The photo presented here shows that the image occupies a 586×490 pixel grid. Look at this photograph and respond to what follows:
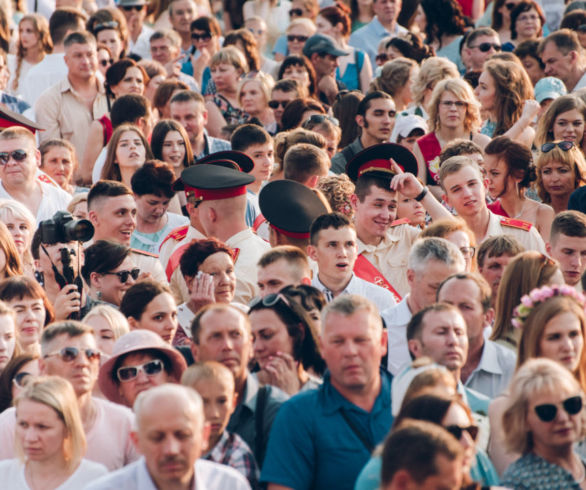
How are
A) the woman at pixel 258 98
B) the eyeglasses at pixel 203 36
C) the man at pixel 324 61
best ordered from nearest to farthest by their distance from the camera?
the woman at pixel 258 98 < the man at pixel 324 61 < the eyeglasses at pixel 203 36

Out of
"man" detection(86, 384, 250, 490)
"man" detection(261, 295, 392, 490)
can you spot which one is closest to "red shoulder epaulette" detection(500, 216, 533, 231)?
"man" detection(261, 295, 392, 490)

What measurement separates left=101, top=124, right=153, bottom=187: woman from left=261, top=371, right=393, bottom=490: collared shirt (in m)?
4.57

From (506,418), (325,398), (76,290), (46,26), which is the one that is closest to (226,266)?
(76,290)

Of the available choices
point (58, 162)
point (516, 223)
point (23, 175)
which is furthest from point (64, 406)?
point (58, 162)

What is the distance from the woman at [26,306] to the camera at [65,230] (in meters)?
0.41

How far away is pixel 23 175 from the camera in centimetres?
956

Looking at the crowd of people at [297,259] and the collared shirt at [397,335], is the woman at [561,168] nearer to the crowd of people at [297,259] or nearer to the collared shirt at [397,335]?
the crowd of people at [297,259]

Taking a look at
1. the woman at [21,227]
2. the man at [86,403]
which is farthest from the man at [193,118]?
the man at [86,403]

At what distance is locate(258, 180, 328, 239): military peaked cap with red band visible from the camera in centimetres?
827

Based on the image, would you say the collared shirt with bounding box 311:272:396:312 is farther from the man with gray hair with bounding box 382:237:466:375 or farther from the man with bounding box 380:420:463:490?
the man with bounding box 380:420:463:490

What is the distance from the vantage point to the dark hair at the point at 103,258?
7.91 meters

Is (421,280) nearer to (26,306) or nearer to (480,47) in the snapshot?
(26,306)

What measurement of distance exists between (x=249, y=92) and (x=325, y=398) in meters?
6.36

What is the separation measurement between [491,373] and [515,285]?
0.58 meters
